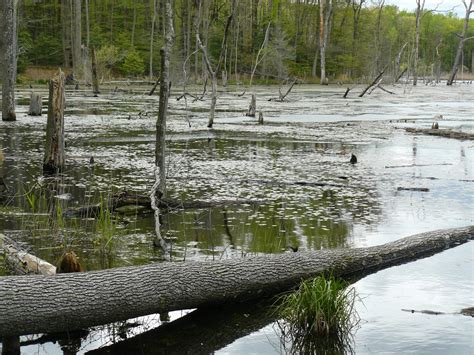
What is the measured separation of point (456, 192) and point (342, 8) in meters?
78.8

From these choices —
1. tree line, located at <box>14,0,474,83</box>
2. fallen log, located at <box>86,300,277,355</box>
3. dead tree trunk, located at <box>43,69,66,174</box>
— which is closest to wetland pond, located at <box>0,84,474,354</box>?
fallen log, located at <box>86,300,277,355</box>

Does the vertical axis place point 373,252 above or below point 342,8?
below

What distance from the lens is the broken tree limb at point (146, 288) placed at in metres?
5.03

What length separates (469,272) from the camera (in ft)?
24.2

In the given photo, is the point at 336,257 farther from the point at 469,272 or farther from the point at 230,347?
the point at 230,347

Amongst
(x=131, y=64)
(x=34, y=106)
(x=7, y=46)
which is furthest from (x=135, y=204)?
(x=131, y=64)

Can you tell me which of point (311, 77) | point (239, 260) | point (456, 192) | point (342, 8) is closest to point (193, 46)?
point (311, 77)

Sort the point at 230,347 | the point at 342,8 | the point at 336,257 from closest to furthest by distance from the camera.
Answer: the point at 230,347
the point at 336,257
the point at 342,8

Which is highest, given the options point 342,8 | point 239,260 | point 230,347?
point 342,8

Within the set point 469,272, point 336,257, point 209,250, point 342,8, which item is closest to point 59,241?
point 209,250

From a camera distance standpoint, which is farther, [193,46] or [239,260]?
[193,46]

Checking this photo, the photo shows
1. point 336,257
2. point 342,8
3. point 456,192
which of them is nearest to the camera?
point 336,257

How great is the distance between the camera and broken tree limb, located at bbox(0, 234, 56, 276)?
6082 mm

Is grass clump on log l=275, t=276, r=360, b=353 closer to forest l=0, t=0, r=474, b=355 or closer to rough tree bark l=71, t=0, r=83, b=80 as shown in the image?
forest l=0, t=0, r=474, b=355
